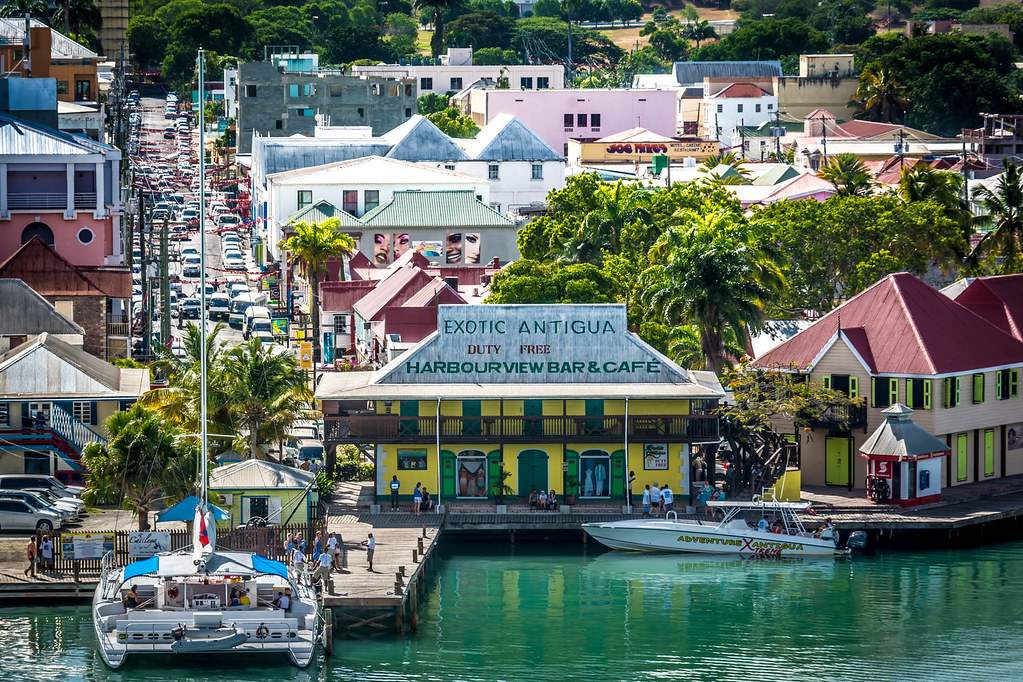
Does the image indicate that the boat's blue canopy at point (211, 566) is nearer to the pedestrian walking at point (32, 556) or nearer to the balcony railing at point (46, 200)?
the pedestrian walking at point (32, 556)

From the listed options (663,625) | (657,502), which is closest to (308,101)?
(657,502)

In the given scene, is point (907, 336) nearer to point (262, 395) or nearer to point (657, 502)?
point (657, 502)

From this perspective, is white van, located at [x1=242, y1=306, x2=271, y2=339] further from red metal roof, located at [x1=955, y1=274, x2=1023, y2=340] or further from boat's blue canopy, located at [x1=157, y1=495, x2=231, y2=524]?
boat's blue canopy, located at [x1=157, y1=495, x2=231, y2=524]

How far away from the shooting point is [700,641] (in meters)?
63.3

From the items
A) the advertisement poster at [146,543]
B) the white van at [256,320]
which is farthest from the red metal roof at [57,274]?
the advertisement poster at [146,543]

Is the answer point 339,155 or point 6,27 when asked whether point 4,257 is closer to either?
point 6,27

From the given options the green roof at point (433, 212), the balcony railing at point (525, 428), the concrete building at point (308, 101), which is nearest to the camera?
the balcony railing at point (525, 428)

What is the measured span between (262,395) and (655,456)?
1593 cm

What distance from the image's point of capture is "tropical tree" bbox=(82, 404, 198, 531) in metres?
67.4

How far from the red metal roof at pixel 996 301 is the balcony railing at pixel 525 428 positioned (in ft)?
60.2

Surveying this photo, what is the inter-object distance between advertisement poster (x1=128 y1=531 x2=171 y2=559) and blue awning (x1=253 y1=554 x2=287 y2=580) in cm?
637

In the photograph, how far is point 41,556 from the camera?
66.7m

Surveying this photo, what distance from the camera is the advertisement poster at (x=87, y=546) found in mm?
66375

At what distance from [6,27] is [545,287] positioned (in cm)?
5430
